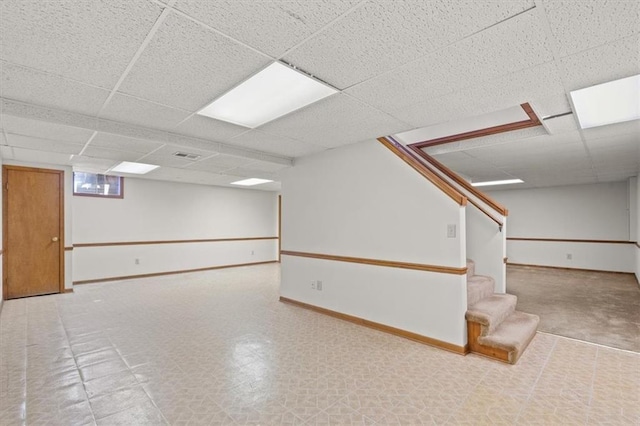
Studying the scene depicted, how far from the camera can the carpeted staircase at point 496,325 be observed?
9.27ft

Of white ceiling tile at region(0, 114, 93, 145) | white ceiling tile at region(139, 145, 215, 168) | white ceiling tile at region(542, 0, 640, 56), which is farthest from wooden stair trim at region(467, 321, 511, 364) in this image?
white ceiling tile at region(0, 114, 93, 145)

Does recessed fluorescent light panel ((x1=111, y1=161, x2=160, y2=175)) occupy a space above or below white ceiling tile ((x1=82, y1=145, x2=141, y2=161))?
above

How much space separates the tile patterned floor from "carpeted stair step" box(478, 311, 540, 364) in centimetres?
10

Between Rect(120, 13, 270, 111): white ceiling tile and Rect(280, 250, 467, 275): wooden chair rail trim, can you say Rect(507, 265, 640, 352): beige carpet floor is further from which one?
Rect(120, 13, 270, 111): white ceiling tile

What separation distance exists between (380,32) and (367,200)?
237 centimetres

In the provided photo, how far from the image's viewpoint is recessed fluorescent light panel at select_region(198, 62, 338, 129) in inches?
85.2

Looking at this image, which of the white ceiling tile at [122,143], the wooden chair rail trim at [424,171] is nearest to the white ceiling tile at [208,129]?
the white ceiling tile at [122,143]

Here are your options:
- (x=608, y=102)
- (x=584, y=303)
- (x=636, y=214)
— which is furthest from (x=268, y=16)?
(x=636, y=214)

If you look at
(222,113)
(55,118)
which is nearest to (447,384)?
(222,113)

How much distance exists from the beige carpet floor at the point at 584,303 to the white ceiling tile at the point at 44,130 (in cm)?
553

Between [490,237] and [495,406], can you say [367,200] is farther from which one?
[495,406]

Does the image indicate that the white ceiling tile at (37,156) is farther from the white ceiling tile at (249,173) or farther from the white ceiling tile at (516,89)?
the white ceiling tile at (516,89)

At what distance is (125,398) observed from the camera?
7.29ft

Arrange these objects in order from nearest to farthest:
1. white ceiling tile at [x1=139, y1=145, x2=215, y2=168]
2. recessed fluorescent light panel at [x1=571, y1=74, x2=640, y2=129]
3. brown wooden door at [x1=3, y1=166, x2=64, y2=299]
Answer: recessed fluorescent light panel at [x1=571, y1=74, x2=640, y2=129], white ceiling tile at [x1=139, y1=145, x2=215, y2=168], brown wooden door at [x1=3, y1=166, x2=64, y2=299]
